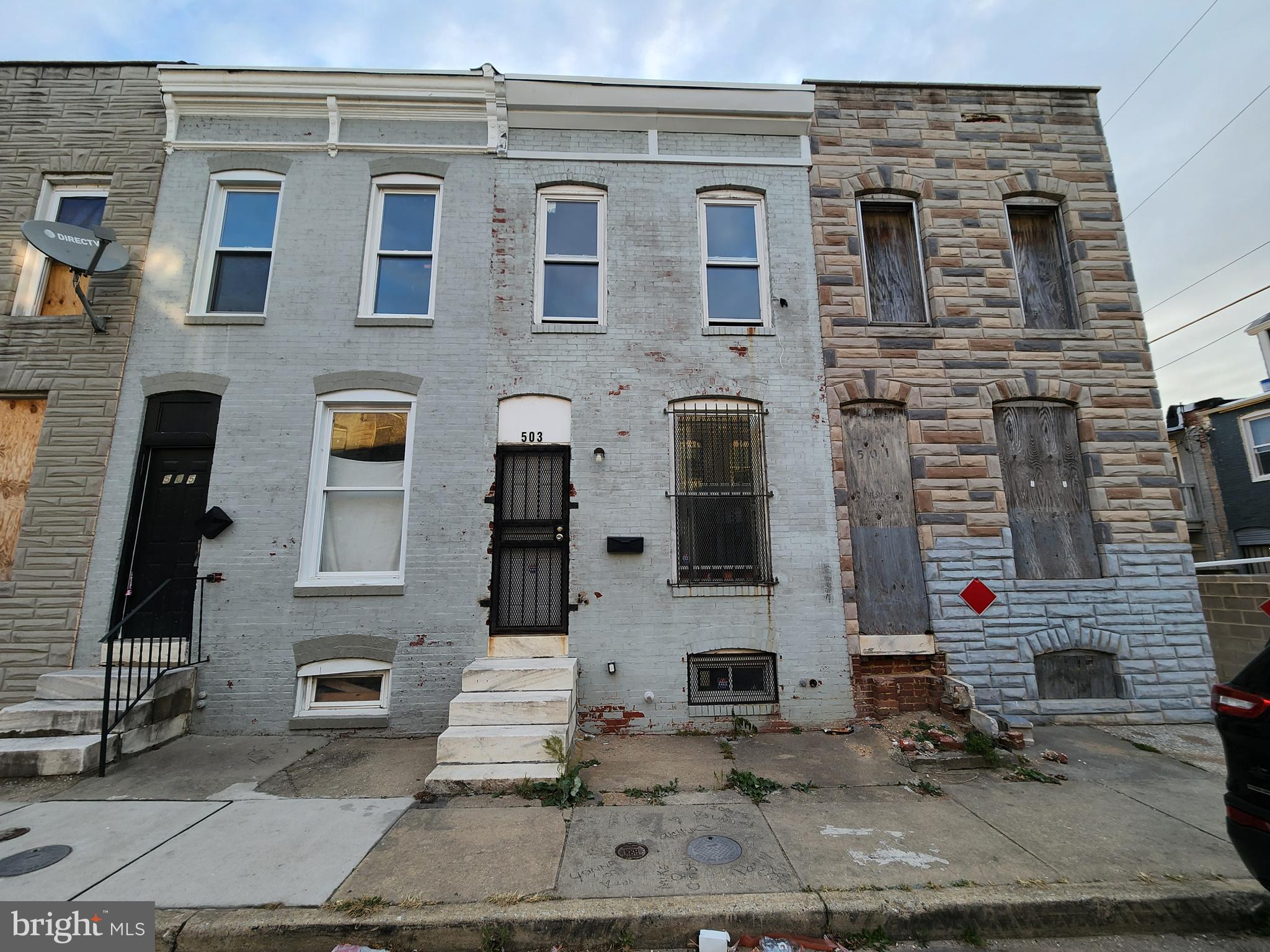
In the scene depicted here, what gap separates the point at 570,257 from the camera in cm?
723

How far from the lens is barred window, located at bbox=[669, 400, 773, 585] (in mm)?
6531

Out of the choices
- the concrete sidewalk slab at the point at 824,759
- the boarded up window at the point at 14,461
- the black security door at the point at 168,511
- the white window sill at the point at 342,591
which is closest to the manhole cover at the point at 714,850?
the concrete sidewalk slab at the point at 824,759

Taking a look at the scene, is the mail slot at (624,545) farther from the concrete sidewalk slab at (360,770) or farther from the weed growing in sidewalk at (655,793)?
the concrete sidewalk slab at (360,770)

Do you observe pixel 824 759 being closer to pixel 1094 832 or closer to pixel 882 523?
pixel 1094 832

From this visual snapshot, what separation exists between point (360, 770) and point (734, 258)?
723 centimetres

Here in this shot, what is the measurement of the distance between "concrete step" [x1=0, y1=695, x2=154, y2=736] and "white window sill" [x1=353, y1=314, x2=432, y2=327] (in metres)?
4.61

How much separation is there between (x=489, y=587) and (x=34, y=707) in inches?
171

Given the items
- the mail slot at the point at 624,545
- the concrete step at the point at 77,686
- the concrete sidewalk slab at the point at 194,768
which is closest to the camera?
the concrete sidewalk slab at the point at 194,768

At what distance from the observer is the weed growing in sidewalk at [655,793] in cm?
455

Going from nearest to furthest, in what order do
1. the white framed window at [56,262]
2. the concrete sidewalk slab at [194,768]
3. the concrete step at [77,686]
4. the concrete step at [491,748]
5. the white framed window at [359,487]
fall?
the concrete sidewalk slab at [194,768] < the concrete step at [491,748] < the concrete step at [77,686] < the white framed window at [359,487] < the white framed window at [56,262]

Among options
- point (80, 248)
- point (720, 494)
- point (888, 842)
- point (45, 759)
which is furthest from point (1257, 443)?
point (80, 248)

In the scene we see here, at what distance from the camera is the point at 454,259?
7.07 m

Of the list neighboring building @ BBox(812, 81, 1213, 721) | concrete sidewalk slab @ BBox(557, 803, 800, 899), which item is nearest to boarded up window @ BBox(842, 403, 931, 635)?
neighboring building @ BBox(812, 81, 1213, 721)

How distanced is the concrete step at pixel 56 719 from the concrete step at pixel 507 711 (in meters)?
3.17
